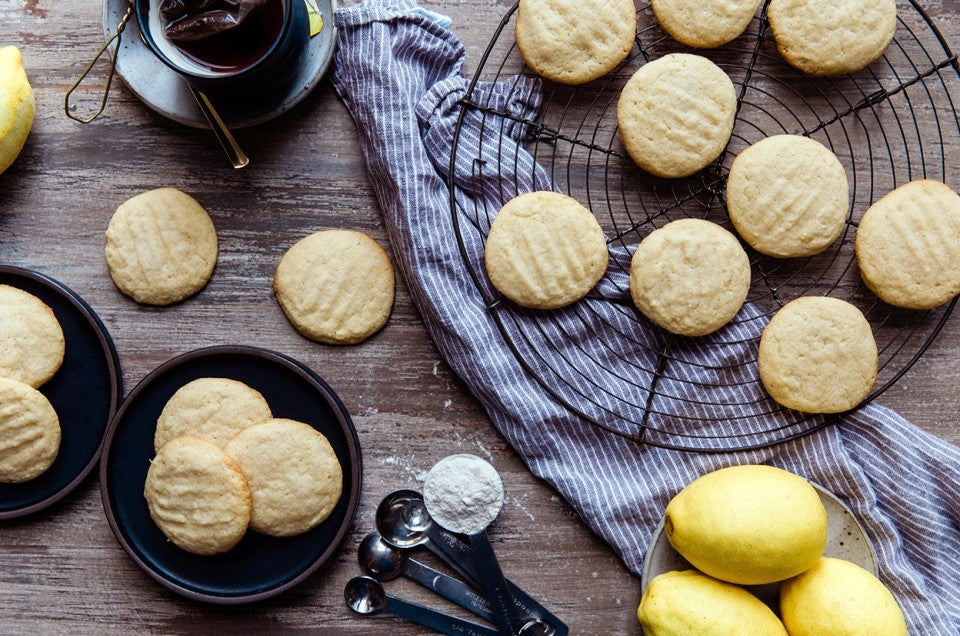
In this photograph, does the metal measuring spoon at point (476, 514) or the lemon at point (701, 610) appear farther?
the metal measuring spoon at point (476, 514)

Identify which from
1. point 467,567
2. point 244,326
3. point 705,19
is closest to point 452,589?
point 467,567

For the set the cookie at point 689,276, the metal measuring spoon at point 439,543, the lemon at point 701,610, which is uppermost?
the cookie at point 689,276

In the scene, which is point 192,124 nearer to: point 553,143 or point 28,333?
point 28,333

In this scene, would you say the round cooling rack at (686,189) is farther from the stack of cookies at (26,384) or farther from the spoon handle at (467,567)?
the stack of cookies at (26,384)

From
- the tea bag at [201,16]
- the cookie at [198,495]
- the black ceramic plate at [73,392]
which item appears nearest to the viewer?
the tea bag at [201,16]

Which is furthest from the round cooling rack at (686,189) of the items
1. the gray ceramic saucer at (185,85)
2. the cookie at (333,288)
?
the gray ceramic saucer at (185,85)

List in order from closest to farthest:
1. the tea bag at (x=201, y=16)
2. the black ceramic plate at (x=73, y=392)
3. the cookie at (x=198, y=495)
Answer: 1. the tea bag at (x=201, y=16)
2. the cookie at (x=198, y=495)
3. the black ceramic plate at (x=73, y=392)

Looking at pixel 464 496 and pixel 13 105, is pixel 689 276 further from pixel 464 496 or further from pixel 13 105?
pixel 13 105
